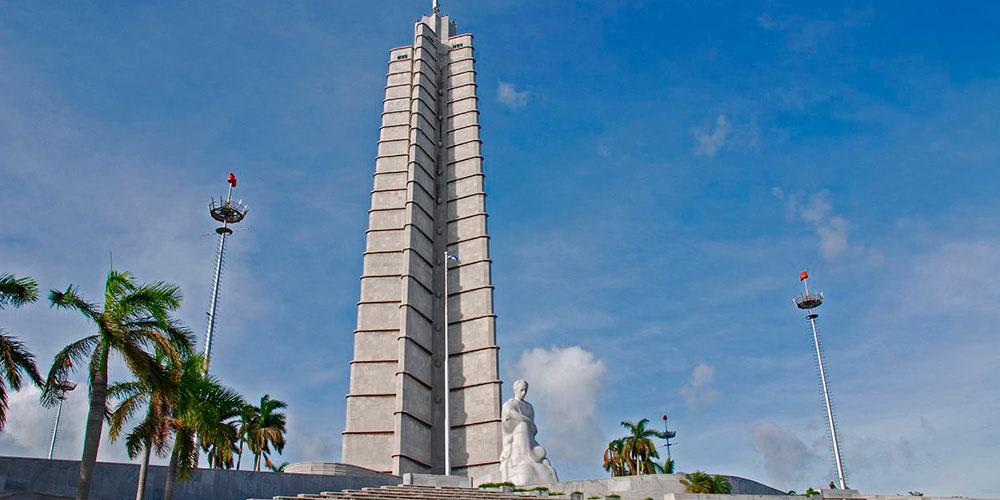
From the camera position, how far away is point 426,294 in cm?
3831

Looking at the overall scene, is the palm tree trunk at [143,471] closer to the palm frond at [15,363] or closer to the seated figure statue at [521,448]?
the palm frond at [15,363]

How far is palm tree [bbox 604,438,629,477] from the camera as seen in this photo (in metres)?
45.5

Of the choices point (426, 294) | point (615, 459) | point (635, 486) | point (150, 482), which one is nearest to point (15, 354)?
point (150, 482)

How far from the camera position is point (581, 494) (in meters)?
22.0

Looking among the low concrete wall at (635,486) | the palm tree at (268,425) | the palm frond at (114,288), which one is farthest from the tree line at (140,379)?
the palm tree at (268,425)

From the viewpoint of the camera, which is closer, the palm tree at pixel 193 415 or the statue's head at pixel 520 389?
the palm tree at pixel 193 415

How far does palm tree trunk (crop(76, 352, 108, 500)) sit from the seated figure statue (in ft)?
49.3

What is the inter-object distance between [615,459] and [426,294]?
1593cm

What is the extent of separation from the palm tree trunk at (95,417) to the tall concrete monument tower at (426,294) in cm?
1632

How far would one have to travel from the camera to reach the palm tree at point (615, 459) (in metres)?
45.5

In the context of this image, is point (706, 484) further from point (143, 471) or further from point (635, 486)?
point (143, 471)

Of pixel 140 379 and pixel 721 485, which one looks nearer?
pixel 140 379

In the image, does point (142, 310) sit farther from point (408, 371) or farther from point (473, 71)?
point (473, 71)

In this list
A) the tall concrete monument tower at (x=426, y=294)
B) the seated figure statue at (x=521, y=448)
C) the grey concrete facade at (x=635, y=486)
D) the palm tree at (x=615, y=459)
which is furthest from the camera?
the palm tree at (x=615, y=459)
